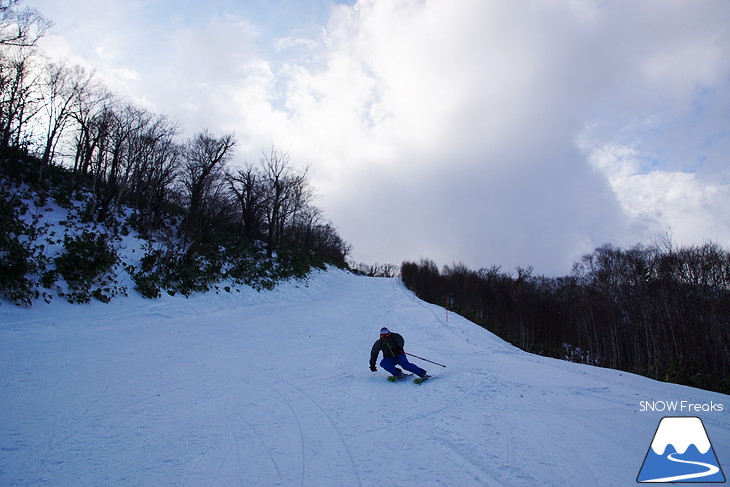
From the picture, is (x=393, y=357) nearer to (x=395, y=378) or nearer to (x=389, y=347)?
(x=389, y=347)

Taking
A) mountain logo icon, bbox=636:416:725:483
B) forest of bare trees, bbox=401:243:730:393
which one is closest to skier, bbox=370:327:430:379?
mountain logo icon, bbox=636:416:725:483

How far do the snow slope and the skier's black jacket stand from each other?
55cm

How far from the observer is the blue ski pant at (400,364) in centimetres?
723

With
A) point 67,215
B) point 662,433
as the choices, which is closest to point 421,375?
point 662,433

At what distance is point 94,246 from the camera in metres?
13.1

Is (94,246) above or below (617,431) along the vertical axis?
above

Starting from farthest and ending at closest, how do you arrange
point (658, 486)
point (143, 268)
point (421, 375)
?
1. point (143, 268)
2. point (421, 375)
3. point (658, 486)

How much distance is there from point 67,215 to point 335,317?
1363 centimetres

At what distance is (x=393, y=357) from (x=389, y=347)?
24 cm

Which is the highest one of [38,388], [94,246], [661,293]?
[661,293]

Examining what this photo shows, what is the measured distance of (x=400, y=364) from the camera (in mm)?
7453

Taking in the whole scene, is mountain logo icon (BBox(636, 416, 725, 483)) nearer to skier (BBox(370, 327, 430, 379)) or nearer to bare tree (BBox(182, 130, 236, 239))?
skier (BBox(370, 327, 430, 379))

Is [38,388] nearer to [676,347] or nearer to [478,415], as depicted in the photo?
[478,415]

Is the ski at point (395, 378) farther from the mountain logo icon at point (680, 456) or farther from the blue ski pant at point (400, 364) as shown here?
the mountain logo icon at point (680, 456)
